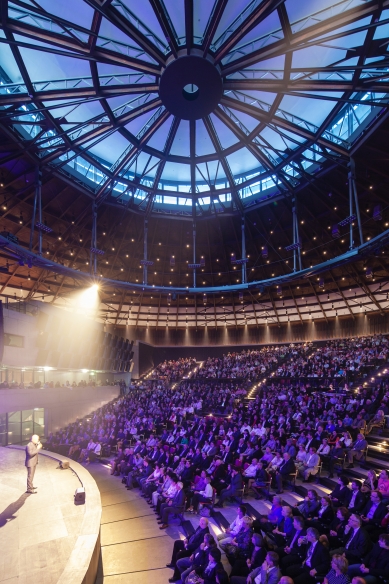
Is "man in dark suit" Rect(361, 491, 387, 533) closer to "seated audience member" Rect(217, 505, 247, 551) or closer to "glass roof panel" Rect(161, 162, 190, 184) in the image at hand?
"seated audience member" Rect(217, 505, 247, 551)

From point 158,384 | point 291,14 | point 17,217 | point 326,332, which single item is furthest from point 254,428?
point 326,332

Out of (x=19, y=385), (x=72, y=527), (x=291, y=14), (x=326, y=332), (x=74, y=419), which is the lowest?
(x=74, y=419)

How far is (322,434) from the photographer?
456 inches

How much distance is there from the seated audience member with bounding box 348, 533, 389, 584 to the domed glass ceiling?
13456mm

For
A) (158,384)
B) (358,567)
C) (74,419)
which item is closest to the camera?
(358,567)

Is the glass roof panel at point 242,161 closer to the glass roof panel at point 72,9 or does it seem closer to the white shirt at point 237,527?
the glass roof panel at point 72,9

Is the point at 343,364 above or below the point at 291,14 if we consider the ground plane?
below

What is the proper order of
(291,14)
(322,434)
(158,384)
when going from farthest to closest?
(158,384), (291,14), (322,434)

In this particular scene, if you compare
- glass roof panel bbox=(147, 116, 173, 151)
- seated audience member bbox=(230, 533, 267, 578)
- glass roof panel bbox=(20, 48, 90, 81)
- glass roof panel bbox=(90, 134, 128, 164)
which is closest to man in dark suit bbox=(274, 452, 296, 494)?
seated audience member bbox=(230, 533, 267, 578)

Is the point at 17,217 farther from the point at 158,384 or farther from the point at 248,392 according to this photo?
the point at 248,392

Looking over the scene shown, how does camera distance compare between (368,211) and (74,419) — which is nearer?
(74,419)

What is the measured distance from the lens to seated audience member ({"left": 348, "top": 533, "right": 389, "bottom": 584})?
509 centimetres

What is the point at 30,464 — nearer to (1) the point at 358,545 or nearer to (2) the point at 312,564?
(2) the point at 312,564

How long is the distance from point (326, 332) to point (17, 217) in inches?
1257
